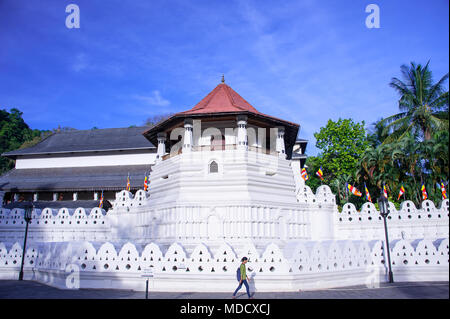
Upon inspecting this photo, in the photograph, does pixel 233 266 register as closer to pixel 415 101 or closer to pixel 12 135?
pixel 415 101

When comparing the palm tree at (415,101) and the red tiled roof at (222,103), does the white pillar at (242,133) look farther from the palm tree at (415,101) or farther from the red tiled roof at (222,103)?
the palm tree at (415,101)

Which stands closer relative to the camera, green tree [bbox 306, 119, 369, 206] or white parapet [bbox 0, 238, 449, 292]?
white parapet [bbox 0, 238, 449, 292]

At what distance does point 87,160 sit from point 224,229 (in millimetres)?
24338

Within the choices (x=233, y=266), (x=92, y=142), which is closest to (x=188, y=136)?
(x=233, y=266)

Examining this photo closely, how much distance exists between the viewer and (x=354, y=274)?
42.0 ft

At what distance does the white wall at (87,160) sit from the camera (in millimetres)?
35028

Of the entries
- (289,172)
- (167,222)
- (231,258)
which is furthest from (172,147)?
(231,258)

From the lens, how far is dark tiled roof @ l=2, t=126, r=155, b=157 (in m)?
35.7

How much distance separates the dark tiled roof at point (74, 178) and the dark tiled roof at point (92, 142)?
2076 mm

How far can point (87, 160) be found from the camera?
36.1 m

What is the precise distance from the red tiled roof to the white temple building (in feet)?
0.41

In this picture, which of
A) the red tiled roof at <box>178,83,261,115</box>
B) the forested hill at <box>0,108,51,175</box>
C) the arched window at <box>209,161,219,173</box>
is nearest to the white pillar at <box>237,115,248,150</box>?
the red tiled roof at <box>178,83,261,115</box>

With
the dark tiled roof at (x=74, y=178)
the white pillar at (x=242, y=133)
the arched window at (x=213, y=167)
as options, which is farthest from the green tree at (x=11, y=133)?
the white pillar at (x=242, y=133)

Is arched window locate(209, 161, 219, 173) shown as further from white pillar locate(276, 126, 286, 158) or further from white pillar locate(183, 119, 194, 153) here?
white pillar locate(276, 126, 286, 158)
